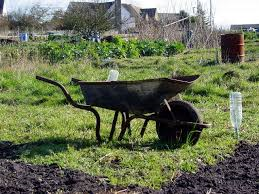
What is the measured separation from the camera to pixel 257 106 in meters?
8.33

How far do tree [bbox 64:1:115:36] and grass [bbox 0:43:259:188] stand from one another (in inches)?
758

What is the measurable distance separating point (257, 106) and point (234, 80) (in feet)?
8.01

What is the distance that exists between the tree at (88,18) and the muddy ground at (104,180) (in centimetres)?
2614

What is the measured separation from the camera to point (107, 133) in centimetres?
627

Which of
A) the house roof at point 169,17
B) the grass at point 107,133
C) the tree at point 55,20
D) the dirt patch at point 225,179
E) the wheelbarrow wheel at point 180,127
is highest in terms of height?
the tree at point 55,20

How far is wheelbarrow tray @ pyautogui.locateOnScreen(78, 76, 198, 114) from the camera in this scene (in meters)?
5.21

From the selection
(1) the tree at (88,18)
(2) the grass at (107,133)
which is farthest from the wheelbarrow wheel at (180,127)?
(1) the tree at (88,18)

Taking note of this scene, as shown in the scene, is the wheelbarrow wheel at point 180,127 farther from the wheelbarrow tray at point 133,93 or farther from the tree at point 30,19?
the tree at point 30,19

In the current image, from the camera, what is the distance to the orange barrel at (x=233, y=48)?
15.2m

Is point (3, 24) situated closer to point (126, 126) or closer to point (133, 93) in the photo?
point (126, 126)

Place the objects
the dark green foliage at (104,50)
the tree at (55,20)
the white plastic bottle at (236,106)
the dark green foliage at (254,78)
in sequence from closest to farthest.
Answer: the white plastic bottle at (236,106) < the dark green foliage at (254,78) < the dark green foliage at (104,50) < the tree at (55,20)

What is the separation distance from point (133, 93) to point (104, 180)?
1.28 metres

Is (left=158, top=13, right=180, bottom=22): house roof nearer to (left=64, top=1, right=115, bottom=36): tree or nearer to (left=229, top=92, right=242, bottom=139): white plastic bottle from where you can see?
(left=64, top=1, right=115, bottom=36): tree

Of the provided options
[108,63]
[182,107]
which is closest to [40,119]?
[182,107]
